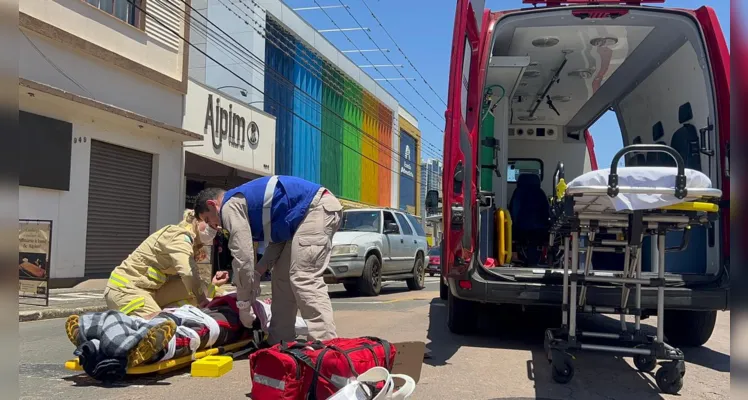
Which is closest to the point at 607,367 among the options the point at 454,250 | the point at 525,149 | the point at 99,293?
the point at 454,250

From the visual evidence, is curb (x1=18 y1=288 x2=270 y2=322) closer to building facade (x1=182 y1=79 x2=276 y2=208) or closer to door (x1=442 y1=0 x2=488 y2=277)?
door (x1=442 y1=0 x2=488 y2=277)

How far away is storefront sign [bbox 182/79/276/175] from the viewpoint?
606 inches

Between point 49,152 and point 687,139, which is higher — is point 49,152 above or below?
above

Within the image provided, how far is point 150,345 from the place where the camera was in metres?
3.57

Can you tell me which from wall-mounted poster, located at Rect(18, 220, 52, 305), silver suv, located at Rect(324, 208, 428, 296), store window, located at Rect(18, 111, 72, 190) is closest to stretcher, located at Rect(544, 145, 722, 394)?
silver suv, located at Rect(324, 208, 428, 296)

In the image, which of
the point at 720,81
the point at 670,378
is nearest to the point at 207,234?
the point at 670,378

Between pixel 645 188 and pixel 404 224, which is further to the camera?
pixel 404 224

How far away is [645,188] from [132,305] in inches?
140

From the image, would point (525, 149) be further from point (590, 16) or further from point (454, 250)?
point (454, 250)

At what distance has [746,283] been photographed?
1.09 metres

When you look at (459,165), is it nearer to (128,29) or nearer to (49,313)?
(49,313)

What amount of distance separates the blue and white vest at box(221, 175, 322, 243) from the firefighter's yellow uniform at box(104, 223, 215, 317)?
51 centimetres

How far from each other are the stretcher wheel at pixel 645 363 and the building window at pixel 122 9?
12.3 m

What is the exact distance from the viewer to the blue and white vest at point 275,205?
167 inches
